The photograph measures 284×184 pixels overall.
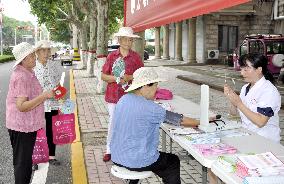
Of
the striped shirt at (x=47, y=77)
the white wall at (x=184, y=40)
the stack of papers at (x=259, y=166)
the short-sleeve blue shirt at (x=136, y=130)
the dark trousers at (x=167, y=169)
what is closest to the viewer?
the stack of papers at (x=259, y=166)

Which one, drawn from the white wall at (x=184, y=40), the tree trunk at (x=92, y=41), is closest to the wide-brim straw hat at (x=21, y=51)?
the tree trunk at (x=92, y=41)

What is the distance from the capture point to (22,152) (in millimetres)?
5156

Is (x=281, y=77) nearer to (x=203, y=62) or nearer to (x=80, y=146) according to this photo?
(x=80, y=146)

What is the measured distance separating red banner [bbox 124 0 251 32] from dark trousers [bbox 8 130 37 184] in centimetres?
185

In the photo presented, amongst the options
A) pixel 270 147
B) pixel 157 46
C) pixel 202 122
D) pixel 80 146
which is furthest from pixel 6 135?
pixel 157 46

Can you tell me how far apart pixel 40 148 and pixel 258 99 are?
3154 millimetres

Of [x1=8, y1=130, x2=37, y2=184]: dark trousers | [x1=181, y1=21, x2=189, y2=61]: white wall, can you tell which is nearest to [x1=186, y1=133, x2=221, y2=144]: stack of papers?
[x1=8, y1=130, x2=37, y2=184]: dark trousers

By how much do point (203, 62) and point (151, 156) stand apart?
1276 inches

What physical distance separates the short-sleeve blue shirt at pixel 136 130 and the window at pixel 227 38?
32.9 m

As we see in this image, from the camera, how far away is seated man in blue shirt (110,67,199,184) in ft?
13.6

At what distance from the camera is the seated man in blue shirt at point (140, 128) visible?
4133 millimetres

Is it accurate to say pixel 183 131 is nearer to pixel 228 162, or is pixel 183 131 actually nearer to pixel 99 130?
pixel 228 162

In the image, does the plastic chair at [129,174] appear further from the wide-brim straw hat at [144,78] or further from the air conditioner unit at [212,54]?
the air conditioner unit at [212,54]

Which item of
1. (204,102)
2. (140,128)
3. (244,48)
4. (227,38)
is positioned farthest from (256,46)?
(140,128)
